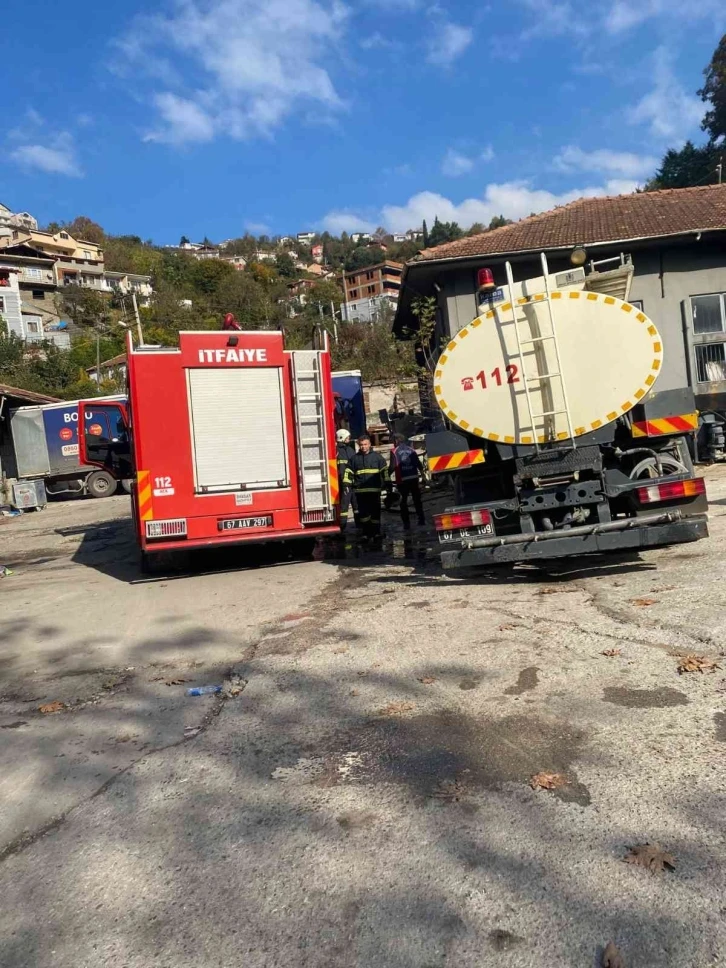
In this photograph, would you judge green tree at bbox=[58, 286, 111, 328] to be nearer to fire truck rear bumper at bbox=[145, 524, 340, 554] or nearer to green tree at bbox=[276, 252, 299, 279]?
green tree at bbox=[276, 252, 299, 279]

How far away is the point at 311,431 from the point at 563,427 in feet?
11.1

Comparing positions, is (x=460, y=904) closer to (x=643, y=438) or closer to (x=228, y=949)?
(x=228, y=949)

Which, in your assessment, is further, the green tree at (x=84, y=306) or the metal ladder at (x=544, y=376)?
the green tree at (x=84, y=306)

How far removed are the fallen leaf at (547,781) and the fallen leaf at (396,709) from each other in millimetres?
1041

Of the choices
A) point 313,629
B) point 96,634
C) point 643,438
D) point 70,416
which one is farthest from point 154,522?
point 70,416

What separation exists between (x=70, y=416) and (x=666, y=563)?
22.8 meters

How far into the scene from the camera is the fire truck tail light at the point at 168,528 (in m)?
8.48

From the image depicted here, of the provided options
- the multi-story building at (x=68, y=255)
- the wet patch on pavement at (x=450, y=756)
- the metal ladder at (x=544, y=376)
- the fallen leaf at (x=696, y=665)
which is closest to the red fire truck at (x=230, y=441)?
the metal ladder at (x=544, y=376)

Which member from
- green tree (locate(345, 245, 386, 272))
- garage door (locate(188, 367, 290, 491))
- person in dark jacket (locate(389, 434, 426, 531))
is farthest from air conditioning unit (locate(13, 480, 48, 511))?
green tree (locate(345, 245, 386, 272))

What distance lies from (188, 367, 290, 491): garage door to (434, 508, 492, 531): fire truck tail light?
258 centimetres

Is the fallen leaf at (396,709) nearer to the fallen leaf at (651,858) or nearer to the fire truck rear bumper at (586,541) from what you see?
the fallen leaf at (651,858)

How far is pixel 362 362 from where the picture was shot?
41.9 metres

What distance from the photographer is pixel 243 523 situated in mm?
8828

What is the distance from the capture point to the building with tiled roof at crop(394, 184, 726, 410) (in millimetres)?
16203
